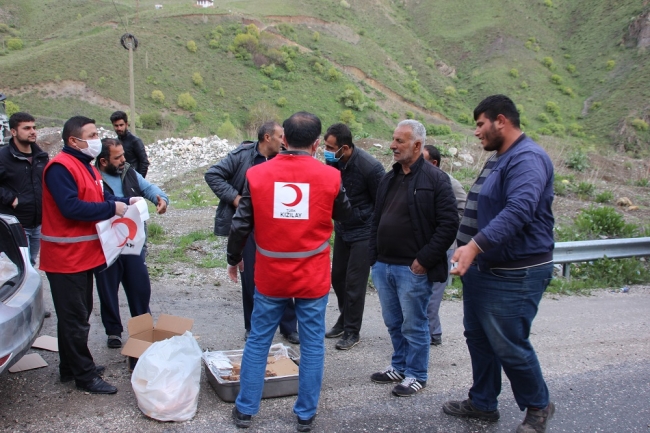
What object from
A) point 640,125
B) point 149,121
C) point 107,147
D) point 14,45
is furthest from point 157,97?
point 107,147

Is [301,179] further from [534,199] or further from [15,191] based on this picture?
[15,191]

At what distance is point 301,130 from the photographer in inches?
142

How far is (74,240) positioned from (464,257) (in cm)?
272

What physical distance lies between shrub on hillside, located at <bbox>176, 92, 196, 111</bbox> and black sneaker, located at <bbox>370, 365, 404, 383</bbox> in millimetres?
51031

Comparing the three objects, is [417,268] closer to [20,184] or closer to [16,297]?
[16,297]

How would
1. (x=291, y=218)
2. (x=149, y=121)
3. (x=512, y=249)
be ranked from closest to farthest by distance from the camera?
(x=512, y=249), (x=291, y=218), (x=149, y=121)

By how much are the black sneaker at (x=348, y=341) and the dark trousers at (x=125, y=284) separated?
185cm

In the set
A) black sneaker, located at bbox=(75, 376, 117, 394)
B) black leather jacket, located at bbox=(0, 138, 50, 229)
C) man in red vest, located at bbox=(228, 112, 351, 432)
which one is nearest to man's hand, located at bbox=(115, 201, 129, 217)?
man in red vest, located at bbox=(228, 112, 351, 432)

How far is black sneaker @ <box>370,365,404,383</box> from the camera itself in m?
4.50

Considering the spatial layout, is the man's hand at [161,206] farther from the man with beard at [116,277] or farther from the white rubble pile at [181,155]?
the white rubble pile at [181,155]

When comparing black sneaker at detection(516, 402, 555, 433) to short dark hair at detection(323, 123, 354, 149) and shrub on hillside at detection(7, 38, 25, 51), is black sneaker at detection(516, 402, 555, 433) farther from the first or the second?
shrub on hillside at detection(7, 38, 25, 51)

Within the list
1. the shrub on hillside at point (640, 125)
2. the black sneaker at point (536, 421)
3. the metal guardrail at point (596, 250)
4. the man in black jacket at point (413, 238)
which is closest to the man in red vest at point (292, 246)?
the man in black jacket at point (413, 238)

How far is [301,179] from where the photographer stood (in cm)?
357

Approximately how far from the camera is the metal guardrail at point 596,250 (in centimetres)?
807
